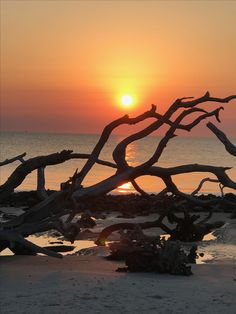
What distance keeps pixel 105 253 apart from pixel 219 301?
14.5 feet

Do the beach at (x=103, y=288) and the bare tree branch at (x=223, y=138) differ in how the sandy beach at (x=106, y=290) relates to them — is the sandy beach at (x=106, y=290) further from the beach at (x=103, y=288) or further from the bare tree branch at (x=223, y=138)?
the bare tree branch at (x=223, y=138)

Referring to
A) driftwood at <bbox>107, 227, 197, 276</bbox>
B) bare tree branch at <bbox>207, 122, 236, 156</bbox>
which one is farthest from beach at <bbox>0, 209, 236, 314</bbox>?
bare tree branch at <bbox>207, 122, 236, 156</bbox>

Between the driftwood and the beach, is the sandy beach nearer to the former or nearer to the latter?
the beach

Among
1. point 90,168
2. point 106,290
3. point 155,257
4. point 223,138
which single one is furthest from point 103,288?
point 223,138

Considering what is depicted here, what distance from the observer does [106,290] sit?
6.45 metres

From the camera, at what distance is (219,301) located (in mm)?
6113

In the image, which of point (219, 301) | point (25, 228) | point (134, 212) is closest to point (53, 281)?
point (25, 228)

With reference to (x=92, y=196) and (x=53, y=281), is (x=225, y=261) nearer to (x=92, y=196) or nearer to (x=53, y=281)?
(x=92, y=196)

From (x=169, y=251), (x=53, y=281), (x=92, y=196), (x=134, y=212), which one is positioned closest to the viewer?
(x=53, y=281)

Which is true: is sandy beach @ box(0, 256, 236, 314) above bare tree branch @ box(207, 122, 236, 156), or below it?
below

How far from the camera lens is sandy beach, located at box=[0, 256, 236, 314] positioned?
5.78 metres

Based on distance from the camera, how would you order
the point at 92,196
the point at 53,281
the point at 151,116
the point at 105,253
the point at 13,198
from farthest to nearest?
1. the point at 13,198
2. the point at 105,253
3. the point at 151,116
4. the point at 92,196
5. the point at 53,281

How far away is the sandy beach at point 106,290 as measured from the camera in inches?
227

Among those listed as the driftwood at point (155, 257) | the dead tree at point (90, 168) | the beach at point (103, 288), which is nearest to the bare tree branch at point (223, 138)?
the dead tree at point (90, 168)
